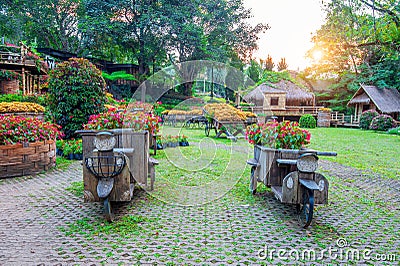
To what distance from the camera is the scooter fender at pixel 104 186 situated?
3.26 m

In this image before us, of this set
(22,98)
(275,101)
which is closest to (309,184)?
(22,98)

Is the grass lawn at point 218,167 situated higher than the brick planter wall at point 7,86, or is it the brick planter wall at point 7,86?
the brick planter wall at point 7,86

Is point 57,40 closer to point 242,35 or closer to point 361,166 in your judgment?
point 242,35

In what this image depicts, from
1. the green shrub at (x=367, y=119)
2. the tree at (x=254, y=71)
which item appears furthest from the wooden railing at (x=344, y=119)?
the tree at (x=254, y=71)

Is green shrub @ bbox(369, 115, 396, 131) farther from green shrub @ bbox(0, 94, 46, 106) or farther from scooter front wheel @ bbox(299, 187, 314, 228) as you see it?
green shrub @ bbox(0, 94, 46, 106)

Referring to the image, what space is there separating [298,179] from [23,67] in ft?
59.3

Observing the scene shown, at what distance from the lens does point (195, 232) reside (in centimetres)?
322

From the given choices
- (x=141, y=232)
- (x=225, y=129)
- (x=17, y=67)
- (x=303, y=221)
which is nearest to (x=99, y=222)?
(x=141, y=232)

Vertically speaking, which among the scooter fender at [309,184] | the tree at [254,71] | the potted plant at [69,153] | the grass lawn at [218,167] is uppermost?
the tree at [254,71]

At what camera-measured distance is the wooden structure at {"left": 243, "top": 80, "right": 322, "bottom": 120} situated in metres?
27.7

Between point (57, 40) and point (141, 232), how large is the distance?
109ft

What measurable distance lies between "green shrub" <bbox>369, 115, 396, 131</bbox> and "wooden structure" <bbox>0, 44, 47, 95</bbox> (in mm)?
24340

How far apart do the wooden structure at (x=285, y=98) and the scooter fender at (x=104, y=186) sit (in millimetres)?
25048

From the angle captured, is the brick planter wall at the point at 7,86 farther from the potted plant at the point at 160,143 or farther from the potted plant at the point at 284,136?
the potted plant at the point at 284,136
